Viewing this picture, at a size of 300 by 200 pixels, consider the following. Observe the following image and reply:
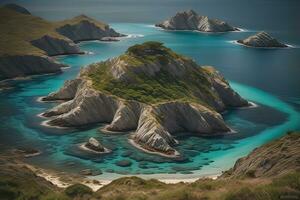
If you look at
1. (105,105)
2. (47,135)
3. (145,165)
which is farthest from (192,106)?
(47,135)

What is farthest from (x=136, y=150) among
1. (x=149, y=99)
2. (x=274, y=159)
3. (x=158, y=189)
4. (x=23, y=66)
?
(x=23, y=66)

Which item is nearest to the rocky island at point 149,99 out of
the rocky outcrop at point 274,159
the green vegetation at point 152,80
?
the green vegetation at point 152,80

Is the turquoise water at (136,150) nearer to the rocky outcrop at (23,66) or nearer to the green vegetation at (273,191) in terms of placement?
the rocky outcrop at (23,66)

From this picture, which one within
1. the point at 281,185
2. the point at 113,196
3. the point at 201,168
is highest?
the point at 281,185

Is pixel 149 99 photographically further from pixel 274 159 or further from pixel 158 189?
pixel 274 159

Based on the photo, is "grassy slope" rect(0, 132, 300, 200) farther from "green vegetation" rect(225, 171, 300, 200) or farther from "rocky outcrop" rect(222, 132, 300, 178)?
"rocky outcrop" rect(222, 132, 300, 178)

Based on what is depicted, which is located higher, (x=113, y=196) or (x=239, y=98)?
(x=113, y=196)

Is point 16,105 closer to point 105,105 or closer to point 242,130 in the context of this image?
point 105,105

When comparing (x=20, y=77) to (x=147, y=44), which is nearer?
(x=147, y=44)
